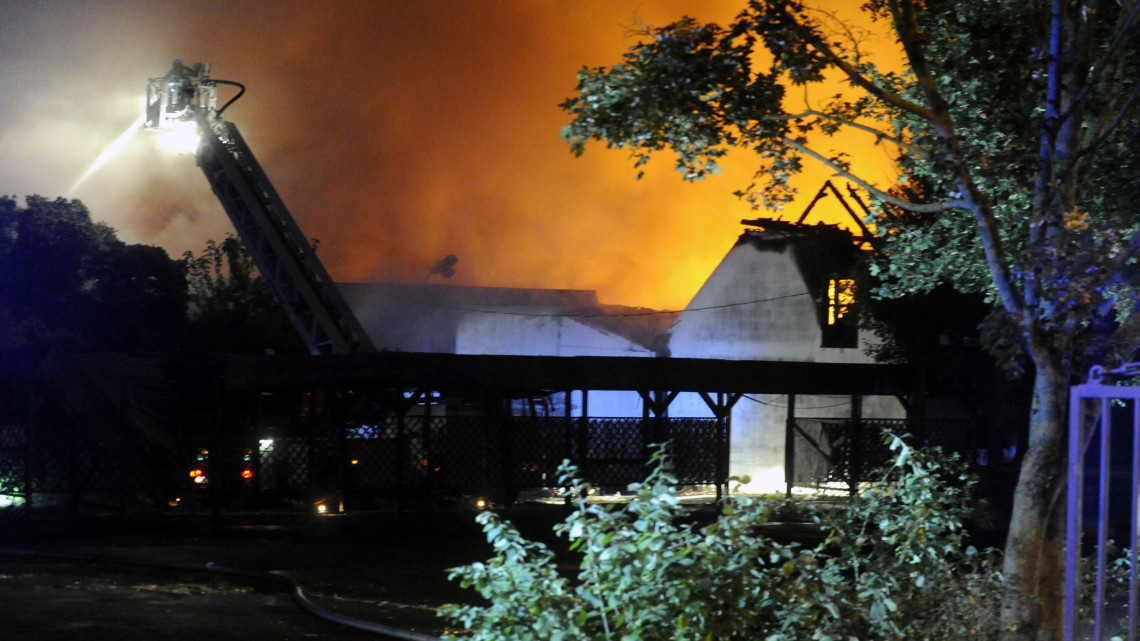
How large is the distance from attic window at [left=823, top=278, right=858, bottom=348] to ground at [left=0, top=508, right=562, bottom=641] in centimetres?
1586

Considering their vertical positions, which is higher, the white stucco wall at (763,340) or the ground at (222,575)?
the white stucco wall at (763,340)

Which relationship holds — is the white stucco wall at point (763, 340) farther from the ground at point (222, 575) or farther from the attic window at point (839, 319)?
the ground at point (222, 575)

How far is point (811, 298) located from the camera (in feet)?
116

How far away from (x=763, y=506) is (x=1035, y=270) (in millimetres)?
2909

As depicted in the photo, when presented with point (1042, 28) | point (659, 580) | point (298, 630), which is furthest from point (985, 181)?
point (298, 630)

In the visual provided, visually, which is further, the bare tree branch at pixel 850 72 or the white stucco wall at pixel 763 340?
the white stucco wall at pixel 763 340

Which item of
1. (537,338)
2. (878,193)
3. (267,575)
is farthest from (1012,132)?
(537,338)

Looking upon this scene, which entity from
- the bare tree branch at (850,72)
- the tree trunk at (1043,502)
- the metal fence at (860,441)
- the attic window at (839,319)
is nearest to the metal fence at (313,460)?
the metal fence at (860,441)

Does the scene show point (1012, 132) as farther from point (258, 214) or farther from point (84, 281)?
point (84, 281)

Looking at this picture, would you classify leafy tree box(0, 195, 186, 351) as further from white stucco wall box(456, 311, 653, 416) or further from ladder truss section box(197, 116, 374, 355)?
white stucco wall box(456, 311, 653, 416)

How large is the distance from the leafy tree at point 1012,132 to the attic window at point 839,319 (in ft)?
78.2

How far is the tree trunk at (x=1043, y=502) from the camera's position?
7.46 metres

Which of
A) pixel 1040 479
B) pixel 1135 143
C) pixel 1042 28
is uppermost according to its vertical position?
pixel 1042 28

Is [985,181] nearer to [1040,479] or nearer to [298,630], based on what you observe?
[1040,479]
